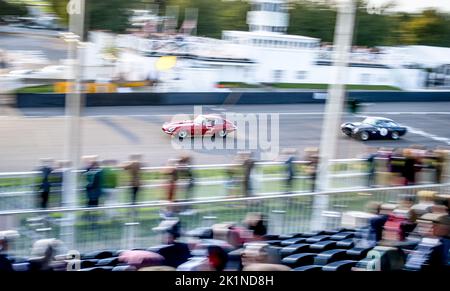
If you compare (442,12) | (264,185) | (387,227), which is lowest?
(264,185)

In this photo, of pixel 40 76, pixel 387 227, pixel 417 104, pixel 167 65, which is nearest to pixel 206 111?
pixel 167 65

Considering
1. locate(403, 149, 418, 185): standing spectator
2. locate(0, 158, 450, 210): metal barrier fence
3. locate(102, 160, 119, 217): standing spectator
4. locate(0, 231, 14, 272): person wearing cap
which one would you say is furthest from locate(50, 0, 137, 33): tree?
locate(0, 231, 14, 272): person wearing cap

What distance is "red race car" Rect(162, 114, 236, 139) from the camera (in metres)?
16.7

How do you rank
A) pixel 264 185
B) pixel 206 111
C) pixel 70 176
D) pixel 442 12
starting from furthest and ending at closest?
1. pixel 442 12
2. pixel 206 111
3. pixel 264 185
4. pixel 70 176

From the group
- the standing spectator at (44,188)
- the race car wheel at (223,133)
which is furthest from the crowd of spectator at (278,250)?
Result: the race car wheel at (223,133)

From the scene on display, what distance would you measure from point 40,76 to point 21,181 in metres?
16.7

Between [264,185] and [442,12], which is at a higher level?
[442,12]

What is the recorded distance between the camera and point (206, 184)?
35.8ft

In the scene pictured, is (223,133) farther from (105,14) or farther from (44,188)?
(105,14)

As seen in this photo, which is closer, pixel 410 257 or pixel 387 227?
pixel 410 257

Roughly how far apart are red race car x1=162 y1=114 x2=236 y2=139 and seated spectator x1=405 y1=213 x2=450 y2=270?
1112 centimetres

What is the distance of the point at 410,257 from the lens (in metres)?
5.37

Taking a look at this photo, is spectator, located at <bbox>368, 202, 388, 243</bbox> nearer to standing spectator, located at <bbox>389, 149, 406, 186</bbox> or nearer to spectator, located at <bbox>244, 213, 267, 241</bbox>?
spectator, located at <bbox>244, 213, 267, 241</bbox>
